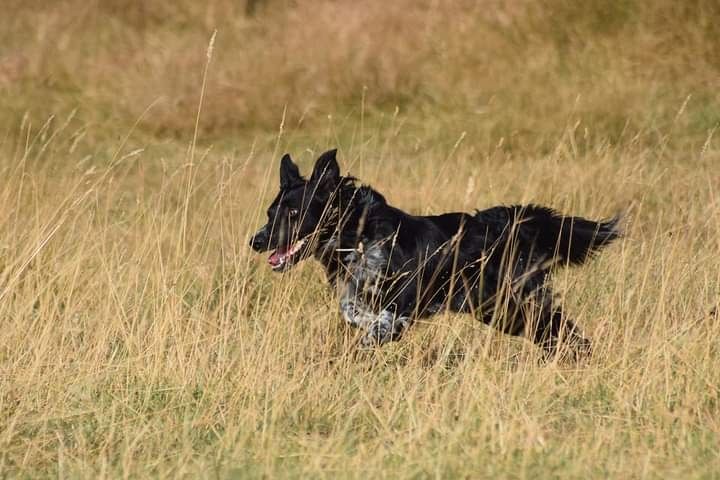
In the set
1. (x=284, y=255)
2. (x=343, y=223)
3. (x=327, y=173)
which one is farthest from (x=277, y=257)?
(x=327, y=173)

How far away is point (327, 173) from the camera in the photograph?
6941mm

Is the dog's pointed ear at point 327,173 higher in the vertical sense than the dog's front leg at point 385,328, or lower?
higher

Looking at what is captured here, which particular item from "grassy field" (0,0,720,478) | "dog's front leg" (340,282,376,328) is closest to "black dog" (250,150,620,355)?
"dog's front leg" (340,282,376,328)

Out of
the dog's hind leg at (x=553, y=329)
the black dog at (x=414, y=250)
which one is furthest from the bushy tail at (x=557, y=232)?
the dog's hind leg at (x=553, y=329)

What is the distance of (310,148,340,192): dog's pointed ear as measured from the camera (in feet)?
22.6

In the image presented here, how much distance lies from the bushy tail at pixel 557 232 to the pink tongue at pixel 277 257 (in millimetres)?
1198

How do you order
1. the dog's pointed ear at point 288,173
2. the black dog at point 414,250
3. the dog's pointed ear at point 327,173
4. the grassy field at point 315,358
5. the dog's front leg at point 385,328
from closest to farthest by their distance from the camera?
the grassy field at point 315,358 < the dog's front leg at point 385,328 < the black dog at point 414,250 < the dog's pointed ear at point 327,173 < the dog's pointed ear at point 288,173

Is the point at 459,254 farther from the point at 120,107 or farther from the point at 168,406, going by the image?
the point at 120,107

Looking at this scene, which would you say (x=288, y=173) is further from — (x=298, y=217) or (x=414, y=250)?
(x=414, y=250)

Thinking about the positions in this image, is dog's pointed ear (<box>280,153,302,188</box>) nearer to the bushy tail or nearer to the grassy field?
the grassy field

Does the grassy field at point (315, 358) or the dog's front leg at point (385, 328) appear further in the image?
the dog's front leg at point (385, 328)

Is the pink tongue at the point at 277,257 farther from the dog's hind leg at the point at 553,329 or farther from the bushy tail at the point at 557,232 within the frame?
the dog's hind leg at the point at 553,329

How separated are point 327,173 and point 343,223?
0.98 ft

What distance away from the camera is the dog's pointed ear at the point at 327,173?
690 centimetres
